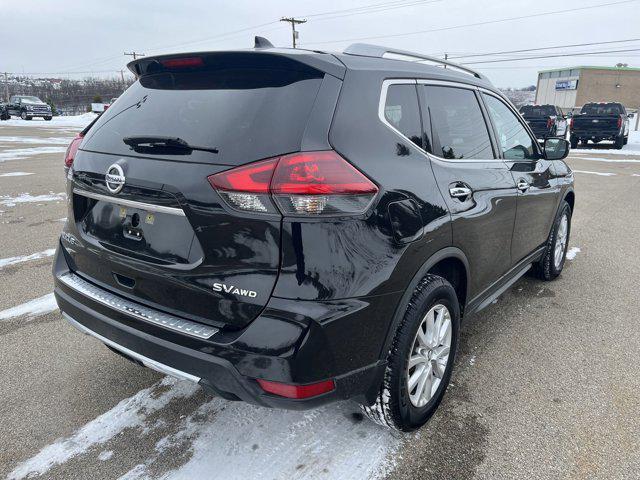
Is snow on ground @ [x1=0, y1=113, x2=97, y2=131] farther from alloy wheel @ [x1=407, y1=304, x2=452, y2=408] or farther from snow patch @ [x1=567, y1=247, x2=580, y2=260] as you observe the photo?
alloy wheel @ [x1=407, y1=304, x2=452, y2=408]

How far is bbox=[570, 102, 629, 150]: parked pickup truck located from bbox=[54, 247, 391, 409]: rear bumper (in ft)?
73.2

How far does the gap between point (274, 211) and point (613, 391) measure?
2379 mm

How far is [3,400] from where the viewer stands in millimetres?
2672

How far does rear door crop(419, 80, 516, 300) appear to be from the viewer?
97.6 inches

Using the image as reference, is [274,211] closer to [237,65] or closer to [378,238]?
[378,238]

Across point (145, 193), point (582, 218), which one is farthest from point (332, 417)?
point (582, 218)

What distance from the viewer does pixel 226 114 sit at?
2.00 meters

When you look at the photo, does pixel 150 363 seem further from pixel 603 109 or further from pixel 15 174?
pixel 603 109

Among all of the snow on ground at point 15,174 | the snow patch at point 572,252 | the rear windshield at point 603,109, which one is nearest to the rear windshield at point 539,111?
the rear windshield at point 603,109

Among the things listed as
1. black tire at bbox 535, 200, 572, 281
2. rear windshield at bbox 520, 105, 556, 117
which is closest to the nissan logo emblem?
black tire at bbox 535, 200, 572, 281

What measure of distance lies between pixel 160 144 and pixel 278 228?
0.68 meters

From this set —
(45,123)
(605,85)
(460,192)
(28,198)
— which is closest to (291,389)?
(460,192)

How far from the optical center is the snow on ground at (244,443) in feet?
7.17

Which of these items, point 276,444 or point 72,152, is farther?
point 72,152
